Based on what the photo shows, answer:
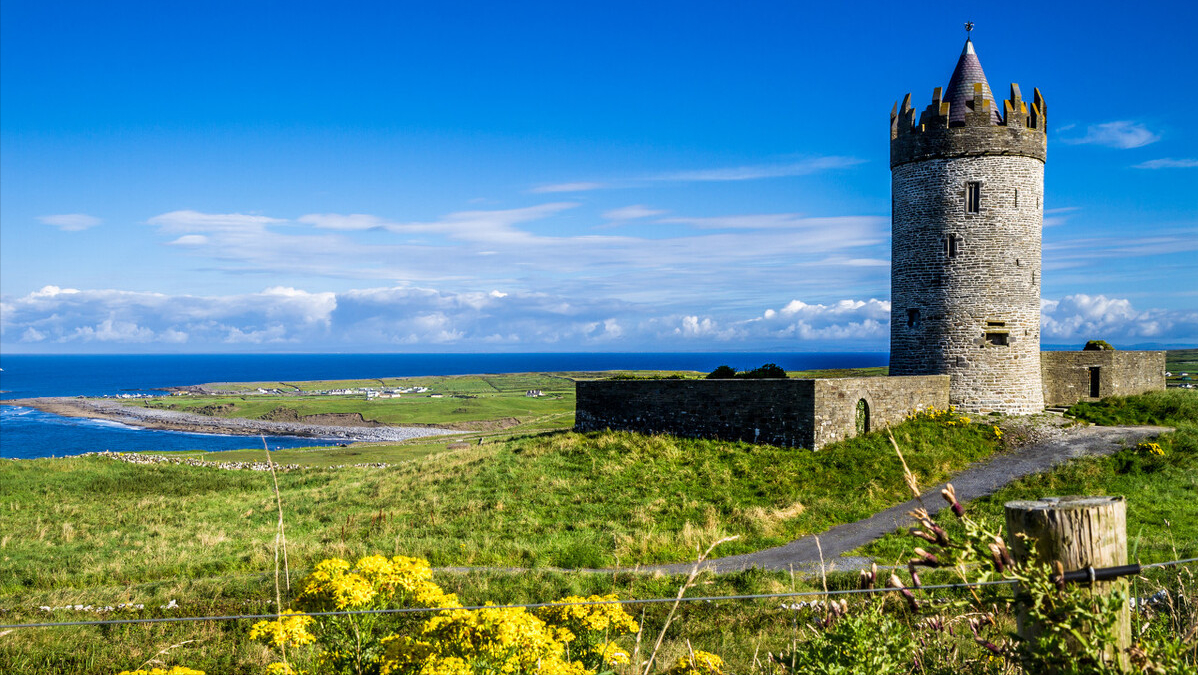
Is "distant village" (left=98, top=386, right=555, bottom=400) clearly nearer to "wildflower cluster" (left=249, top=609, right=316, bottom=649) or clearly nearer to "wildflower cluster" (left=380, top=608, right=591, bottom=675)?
"wildflower cluster" (left=249, top=609, right=316, bottom=649)

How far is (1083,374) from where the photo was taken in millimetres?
29188

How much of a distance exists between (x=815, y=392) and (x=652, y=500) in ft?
20.0

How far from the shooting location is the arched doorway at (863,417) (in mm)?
23266

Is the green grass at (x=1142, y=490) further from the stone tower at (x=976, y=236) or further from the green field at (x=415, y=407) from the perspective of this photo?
the green field at (x=415, y=407)

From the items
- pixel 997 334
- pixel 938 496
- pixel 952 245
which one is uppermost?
pixel 952 245

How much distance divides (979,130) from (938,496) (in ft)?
44.9

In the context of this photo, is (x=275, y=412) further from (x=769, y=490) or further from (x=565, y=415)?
(x=769, y=490)

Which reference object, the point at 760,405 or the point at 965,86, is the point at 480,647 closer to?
the point at 760,405

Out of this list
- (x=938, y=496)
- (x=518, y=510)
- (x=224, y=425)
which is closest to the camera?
(x=938, y=496)

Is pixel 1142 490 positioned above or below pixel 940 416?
below

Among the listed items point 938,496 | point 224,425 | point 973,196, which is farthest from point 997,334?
point 224,425

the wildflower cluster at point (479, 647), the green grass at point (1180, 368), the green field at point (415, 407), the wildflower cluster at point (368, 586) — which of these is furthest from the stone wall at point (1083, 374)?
the green field at point (415, 407)

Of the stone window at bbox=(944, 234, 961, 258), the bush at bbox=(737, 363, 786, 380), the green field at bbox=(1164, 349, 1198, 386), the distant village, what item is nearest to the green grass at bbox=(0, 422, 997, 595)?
the bush at bbox=(737, 363, 786, 380)

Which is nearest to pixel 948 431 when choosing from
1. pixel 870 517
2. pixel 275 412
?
pixel 870 517
